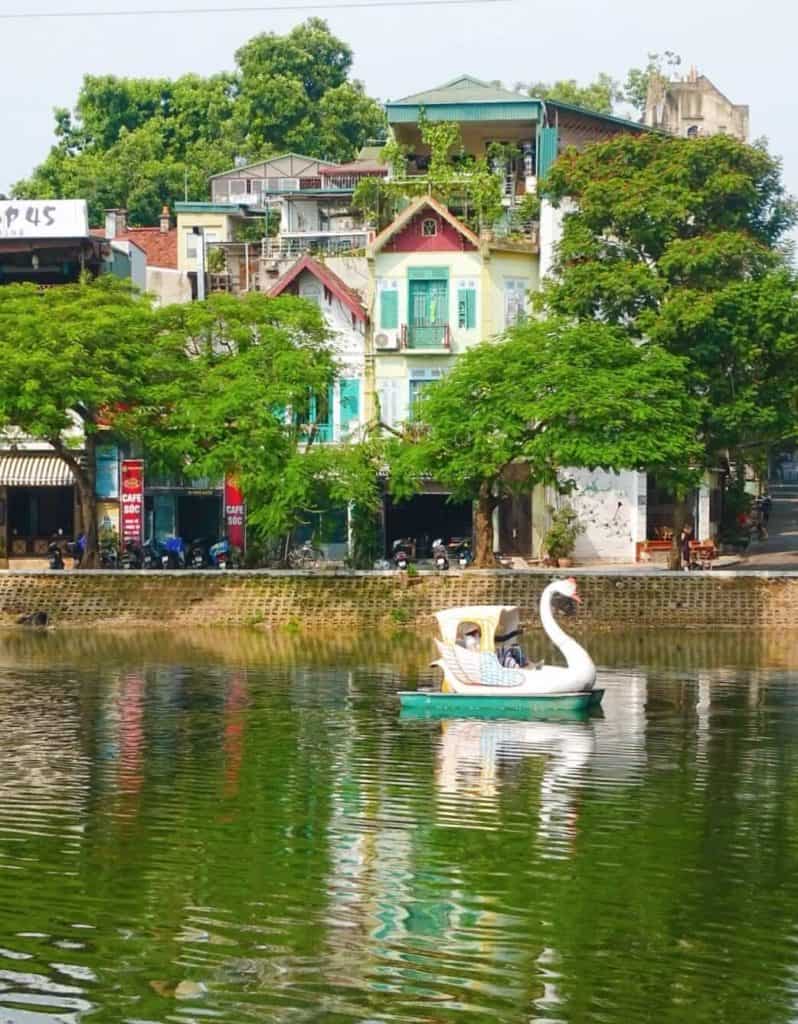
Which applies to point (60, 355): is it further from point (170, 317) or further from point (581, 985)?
point (581, 985)

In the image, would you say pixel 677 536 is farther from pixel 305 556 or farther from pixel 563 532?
pixel 305 556

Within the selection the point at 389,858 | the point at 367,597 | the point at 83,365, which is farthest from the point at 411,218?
the point at 389,858

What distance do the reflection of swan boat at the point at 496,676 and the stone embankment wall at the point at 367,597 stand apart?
15621 millimetres

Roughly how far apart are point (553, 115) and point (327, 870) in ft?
176

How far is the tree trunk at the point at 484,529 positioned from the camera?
55.5m

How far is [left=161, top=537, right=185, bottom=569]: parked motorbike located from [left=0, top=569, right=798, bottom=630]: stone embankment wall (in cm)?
753

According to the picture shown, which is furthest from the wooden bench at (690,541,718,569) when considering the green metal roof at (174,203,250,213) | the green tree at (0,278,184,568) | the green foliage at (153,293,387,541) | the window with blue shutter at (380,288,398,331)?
the green metal roof at (174,203,250,213)

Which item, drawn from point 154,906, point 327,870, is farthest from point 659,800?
point 154,906

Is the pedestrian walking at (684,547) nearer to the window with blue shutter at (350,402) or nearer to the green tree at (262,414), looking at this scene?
the green tree at (262,414)

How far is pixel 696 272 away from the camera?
57.8 m

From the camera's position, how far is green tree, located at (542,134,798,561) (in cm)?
5672

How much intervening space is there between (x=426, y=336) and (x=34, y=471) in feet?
47.0

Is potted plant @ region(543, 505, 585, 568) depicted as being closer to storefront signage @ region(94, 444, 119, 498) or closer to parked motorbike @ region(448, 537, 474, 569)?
parked motorbike @ region(448, 537, 474, 569)

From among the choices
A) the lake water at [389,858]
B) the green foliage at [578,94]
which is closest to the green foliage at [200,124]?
the green foliage at [578,94]
